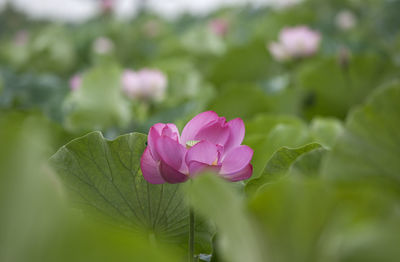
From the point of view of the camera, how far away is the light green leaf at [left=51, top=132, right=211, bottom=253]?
49 centimetres

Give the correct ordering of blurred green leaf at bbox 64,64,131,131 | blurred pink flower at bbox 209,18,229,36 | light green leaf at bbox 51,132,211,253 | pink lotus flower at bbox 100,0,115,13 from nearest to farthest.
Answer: light green leaf at bbox 51,132,211,253 < blurred green leaf at bbox 64,64,131,131 < blurred pink flower at bbox 209,18,229,36 < pink lotus flower at bbox 100,0,115,13

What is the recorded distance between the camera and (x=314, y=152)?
43 cm

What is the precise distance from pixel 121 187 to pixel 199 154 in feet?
0.33

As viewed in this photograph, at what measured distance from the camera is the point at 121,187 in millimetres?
500

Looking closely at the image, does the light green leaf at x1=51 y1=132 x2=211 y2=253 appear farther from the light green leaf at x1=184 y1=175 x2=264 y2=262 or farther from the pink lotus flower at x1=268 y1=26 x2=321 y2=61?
the pink lotus flower at x1=268 y1=26 x2=321 y2=61

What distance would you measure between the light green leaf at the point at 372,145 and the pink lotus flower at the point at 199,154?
0.09 meters

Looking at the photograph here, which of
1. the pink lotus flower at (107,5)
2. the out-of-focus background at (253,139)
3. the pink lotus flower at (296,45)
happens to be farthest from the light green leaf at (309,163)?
the pink lotus flower at (107,5)

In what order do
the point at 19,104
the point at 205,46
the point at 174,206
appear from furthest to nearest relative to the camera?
the point at 205,46
the point at 19,104
the point at 174,206

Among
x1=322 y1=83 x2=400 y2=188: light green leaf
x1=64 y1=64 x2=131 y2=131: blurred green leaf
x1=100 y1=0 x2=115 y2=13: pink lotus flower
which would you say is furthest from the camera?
x1=100 y1=0 x2=115 y2=13: pink lotus flower

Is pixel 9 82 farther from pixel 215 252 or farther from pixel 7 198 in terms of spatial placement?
pixel 7 198

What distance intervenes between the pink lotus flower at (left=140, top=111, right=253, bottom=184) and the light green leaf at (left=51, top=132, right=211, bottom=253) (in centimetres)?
5

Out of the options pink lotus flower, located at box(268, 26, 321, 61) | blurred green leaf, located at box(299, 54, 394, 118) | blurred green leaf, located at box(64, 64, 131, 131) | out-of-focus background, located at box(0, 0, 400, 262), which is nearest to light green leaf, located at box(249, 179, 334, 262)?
out-of-focus background, located at box(0, 0, 400, 262)

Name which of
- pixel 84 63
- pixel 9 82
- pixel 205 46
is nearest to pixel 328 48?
pixel 205 46

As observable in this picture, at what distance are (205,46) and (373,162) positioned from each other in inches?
72.9
